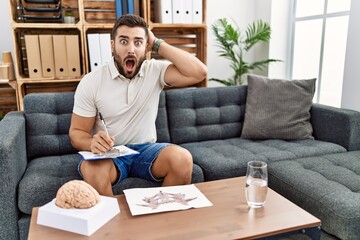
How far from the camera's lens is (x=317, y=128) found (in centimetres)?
234

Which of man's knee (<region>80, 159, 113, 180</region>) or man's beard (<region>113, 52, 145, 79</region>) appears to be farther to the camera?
man's beard (<region>113, 52, 145, 79</region>)

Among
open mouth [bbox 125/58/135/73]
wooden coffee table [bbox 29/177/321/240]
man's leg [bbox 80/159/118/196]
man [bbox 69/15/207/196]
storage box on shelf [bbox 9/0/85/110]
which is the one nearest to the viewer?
wooden coffee table [bbox 29/177/321/240]

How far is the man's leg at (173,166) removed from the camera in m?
1.58

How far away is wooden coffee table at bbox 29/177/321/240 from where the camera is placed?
1.01 metres

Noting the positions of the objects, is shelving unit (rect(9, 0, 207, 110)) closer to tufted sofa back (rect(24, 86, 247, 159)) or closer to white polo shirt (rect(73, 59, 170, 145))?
tufted sofa back (rect(24, 86, 247, 159))

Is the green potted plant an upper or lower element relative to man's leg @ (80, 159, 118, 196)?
upper

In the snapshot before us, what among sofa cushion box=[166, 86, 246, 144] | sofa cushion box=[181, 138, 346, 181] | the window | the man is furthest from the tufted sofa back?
the window

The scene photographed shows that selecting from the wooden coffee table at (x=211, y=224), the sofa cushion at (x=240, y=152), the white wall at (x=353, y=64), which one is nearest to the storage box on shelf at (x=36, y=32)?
the sofa cushion at (x=240, y=152)

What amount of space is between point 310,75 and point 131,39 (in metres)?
2.01

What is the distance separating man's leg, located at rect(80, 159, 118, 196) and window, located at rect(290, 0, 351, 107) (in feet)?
7.00

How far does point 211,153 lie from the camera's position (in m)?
2.05

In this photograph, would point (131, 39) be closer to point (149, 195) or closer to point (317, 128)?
point (149, 195)

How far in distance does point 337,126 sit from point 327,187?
2.70ft

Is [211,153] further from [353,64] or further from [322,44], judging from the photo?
[322,44]
